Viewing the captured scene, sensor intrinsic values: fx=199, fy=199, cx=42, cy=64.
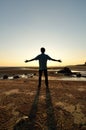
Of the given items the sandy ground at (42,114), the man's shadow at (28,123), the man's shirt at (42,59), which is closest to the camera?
the man's shadow at (28,123)

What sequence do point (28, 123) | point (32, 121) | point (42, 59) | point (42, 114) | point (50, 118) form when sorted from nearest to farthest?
point (28, 123) < point (32, 121) < point (50, 118) < point (42, 114) < point (42, 59)

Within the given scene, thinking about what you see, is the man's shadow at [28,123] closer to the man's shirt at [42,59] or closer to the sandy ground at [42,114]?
the sandy ground at [42,114]

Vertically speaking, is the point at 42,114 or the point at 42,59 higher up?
the point at 42,59

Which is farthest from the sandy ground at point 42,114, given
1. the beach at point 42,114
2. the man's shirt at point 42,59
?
the man's shirt at point 42,59

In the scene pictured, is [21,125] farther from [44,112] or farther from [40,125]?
[44,112]

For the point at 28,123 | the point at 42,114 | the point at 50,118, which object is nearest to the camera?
the point at 28,123

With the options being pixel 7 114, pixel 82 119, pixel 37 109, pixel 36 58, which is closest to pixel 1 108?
→ pixel 7 114

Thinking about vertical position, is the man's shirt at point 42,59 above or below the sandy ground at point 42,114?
above

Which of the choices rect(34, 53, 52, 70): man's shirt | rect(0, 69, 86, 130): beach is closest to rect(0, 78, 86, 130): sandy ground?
rect(0, 69, 86, 130): beach

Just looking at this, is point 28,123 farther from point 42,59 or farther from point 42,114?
point 42,59

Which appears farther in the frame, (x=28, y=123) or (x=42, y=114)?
(x=42, y=114)

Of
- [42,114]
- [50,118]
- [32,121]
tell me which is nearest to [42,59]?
[42,114]

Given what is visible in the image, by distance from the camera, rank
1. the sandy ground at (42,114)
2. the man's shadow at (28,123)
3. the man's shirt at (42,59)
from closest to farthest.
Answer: the man's shadow at (28,123), the sandy ground at (42,114), the man's shirt at (42,59)

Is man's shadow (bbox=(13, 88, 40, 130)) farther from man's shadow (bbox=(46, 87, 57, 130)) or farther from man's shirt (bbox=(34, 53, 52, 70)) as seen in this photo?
man's shirt (bbox=(34, 53, 52, 70))
